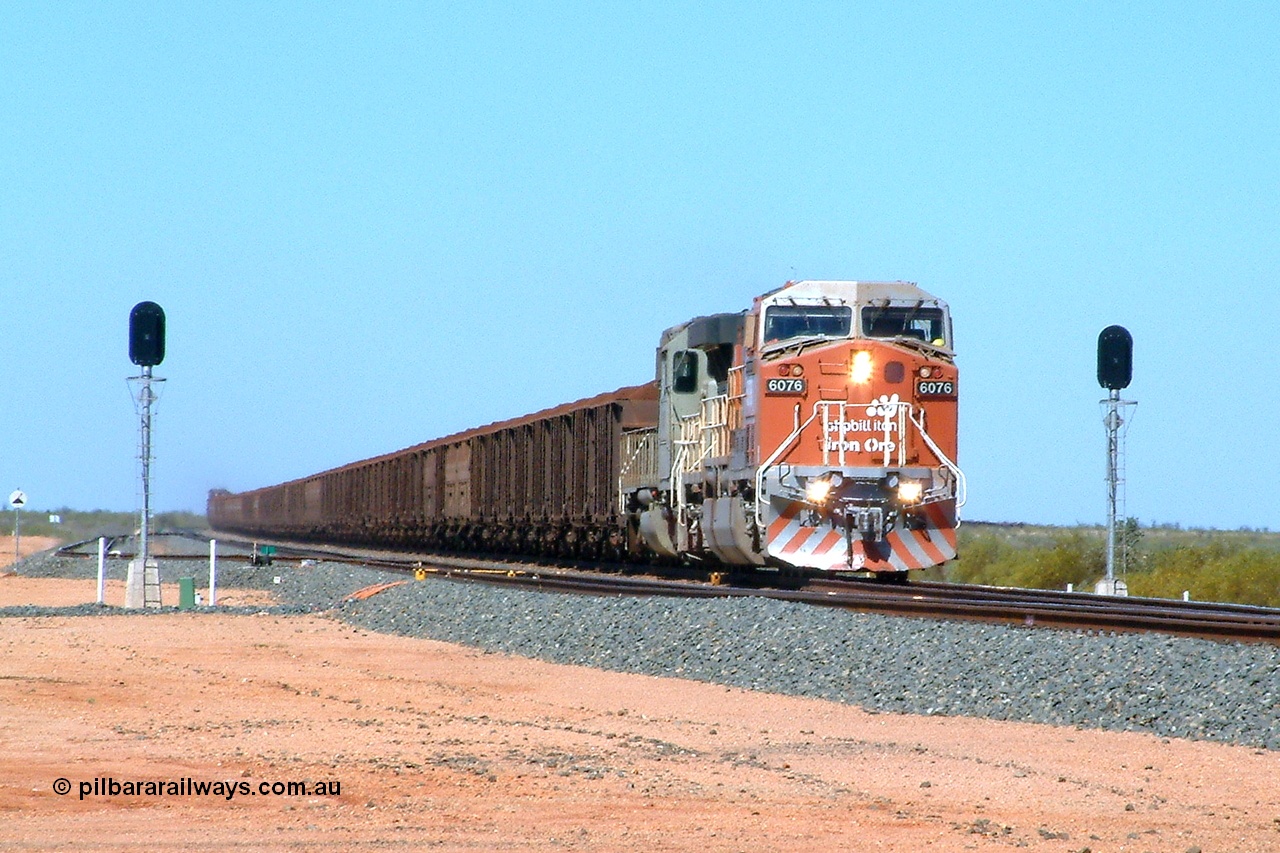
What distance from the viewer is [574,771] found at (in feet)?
28.6

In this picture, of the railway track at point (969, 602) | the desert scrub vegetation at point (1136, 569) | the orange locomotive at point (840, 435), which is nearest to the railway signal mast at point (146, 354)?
the railway track at point (969, 602)

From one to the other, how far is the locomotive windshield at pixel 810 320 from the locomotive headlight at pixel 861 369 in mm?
482

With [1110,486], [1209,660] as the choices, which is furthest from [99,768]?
[1110,486]

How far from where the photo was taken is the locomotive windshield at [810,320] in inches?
767

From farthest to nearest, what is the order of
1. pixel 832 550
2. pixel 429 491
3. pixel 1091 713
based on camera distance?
pixel 429 491 → pixel 832 550 → pixel 1091 713

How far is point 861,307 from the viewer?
19.5 metres

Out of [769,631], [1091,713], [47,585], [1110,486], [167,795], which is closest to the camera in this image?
[167,795]

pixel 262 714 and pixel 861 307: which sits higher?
pixel 861 307

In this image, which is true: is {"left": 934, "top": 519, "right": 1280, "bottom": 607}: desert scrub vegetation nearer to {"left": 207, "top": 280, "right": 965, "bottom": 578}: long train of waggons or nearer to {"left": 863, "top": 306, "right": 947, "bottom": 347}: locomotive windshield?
{"left": 207, "top": 280, "right": 965, "bottom": 578}: long train of waggons

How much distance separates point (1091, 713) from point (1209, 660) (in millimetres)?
836

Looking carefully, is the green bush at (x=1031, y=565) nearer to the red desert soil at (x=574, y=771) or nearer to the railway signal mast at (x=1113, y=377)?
the railway signal mast at (x=1113, y=377)

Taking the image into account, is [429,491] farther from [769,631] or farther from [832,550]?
[769,631]

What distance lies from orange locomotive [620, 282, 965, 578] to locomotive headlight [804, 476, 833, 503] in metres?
0.02

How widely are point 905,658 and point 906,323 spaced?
8058mm
